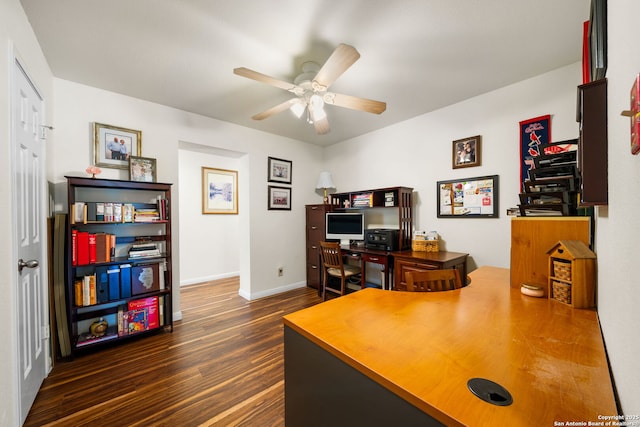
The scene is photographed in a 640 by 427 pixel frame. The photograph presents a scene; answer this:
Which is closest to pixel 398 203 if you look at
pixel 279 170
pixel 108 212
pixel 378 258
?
pixel 378 258

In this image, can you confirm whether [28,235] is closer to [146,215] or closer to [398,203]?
[146,215]

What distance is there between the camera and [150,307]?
8.06 ft

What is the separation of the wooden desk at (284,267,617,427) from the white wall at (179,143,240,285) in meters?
3.82

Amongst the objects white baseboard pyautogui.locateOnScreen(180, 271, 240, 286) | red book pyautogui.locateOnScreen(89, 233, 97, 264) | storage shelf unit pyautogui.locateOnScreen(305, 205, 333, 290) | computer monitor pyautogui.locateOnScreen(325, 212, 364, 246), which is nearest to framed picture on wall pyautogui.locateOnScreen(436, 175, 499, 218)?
computer monitor pyautogui.locateOnScreen(325, 212, 364, 246)

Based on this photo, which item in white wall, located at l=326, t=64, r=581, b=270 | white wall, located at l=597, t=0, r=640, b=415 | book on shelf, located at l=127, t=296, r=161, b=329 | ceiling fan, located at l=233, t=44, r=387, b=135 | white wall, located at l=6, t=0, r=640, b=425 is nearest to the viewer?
white wall, located at l=597, t=0, r=640, b=415

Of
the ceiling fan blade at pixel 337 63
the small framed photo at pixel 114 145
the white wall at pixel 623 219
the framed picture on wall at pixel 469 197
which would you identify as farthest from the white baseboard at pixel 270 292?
the white wall at pixel 623 219

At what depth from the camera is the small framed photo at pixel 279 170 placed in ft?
12.4

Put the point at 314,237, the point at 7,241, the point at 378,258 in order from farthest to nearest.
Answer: the point at 314,237
the point at 378,258
the point at 7,241

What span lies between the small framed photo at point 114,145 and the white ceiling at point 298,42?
0.42m

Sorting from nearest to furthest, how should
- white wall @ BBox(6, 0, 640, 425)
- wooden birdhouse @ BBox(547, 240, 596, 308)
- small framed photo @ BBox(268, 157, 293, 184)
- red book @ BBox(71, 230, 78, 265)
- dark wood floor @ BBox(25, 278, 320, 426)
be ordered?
white wall @ BBox(6, 0, 640, 425) < wooden birdhouse @ BBox(547, 240, 596, 308) < dark wood floor @ BBox(25, 278, 320, 426) < red book @ BBox(71, 230, 78, 265) < small framed photo @ BBox(268, 157, 293, 184)

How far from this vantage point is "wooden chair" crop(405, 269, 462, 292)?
1550 millimetres

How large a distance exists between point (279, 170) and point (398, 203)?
194cm

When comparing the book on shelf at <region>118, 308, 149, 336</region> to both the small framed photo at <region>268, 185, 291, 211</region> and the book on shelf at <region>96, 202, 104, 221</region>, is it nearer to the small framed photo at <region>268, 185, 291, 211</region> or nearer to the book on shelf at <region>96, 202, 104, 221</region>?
the book on shelf at <region>96, 202, 104, 221</region>

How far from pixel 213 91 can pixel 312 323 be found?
8.30ft
